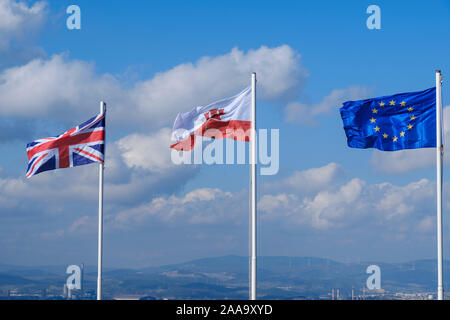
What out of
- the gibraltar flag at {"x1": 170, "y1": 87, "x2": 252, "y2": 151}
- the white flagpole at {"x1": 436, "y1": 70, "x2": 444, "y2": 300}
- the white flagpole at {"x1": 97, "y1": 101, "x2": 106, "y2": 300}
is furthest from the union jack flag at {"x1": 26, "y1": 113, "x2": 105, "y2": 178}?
the white flagpole at {"x1": 436, "y1": 70, "x2": 444, "y2": 300}

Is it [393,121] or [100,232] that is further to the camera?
[100,232]

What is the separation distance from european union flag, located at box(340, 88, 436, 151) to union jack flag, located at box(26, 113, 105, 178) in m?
13.1

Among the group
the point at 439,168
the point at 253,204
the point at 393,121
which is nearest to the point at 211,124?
the point at 253,204

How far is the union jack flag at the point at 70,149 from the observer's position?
38.2 m

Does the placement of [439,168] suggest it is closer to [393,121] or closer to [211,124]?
[393,121]

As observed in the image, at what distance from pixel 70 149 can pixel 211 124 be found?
794cm

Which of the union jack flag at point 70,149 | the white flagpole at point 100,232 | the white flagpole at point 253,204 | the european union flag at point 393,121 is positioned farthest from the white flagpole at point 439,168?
the union jack flag at point 70,149

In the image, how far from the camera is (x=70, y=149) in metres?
38.4

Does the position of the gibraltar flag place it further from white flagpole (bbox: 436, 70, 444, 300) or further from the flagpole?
white flagpole (bbox: 436, 70, 444, 300)

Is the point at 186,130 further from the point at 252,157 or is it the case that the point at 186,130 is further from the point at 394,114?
the point at 394,114

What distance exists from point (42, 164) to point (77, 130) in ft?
8.57

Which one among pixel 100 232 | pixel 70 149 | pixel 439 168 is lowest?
pixel 100 232
